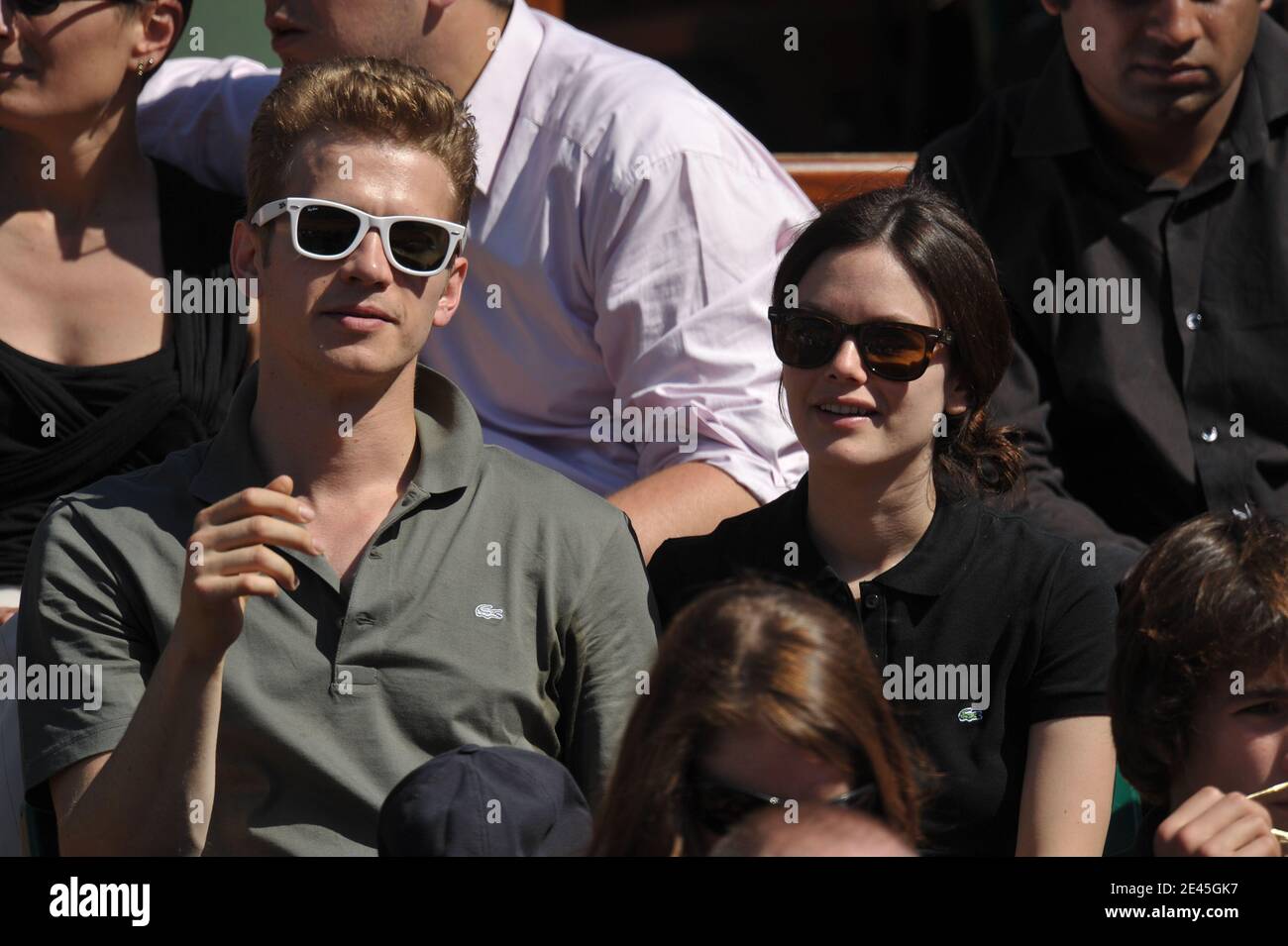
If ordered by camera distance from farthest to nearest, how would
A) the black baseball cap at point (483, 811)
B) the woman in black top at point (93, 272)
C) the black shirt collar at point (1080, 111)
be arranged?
the black shirt collar at point (1080, 111), the woman in black top at point (93, 272), the black baseball cap at point (483, 811)

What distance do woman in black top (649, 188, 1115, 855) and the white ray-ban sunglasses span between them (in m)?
0.51

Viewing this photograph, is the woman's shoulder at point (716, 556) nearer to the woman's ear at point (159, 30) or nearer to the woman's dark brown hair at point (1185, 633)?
the woman's dark brown hair at point (1185, 633)

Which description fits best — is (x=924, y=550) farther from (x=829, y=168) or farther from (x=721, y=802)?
(x=829, y=168)

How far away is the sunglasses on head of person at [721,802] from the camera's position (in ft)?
5.53

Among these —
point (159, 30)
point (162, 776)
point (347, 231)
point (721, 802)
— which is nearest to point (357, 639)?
point (162, 776)

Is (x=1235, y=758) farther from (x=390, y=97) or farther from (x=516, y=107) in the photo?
(x=516, y=107)

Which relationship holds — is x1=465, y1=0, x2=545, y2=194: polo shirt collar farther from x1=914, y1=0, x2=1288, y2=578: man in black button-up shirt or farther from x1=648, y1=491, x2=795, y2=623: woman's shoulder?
x1=648, y1=491, x2=795, y2=623: woman's shoulder

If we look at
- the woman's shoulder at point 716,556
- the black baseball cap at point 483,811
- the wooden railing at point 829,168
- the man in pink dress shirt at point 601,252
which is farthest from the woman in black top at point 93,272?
the wooden railing at point 829,168

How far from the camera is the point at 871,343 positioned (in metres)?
2.46

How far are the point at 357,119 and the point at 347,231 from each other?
176 mm

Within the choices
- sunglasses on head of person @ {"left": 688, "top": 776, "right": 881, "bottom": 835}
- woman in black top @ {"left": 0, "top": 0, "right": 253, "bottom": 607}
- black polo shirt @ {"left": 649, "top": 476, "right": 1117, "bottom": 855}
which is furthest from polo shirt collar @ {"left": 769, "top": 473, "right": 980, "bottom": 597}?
woman in black top @ {"left": 0, "top": 0, "right": 253, "bottom": 607}

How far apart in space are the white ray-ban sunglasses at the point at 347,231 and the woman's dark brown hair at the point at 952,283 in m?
0.55
